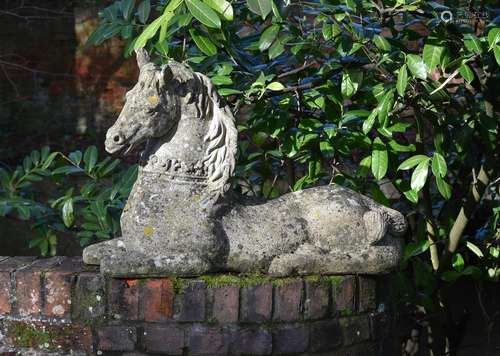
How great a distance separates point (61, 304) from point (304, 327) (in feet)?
2.39

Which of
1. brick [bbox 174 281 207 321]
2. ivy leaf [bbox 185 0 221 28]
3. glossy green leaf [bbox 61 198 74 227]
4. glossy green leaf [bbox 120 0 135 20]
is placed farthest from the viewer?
glossy green leaf [bbox 61 198 74 227]

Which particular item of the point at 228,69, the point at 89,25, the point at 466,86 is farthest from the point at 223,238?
the point at 89,25

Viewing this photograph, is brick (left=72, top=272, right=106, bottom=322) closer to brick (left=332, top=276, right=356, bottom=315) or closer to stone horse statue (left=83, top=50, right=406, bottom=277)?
stone horse statue (left=83, top=50, right=406, bottom=277)

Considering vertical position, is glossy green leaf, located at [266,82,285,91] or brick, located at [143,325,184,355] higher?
glossy green leaf, located at [266,82,285,91]

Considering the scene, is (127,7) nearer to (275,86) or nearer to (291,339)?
(275,86)

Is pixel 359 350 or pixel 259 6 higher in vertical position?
pixel 259 6

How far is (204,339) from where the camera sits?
2387 millimetres

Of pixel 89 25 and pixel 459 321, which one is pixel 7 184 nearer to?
pixel 459 321

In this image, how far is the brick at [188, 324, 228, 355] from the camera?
2387 mm

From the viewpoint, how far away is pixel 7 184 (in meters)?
3.76

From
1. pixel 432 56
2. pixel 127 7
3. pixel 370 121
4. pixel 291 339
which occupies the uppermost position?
pixel 127 7

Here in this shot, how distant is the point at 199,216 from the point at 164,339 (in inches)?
14.7

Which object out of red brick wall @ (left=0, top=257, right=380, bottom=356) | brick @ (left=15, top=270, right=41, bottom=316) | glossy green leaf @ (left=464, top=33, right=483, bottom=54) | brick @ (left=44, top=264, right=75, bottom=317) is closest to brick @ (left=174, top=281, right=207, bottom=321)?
red brick wall @ (left=0, top=257, right=380, bottom=356)

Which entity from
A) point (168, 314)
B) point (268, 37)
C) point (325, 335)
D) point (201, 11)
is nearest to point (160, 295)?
point (168, 314)
